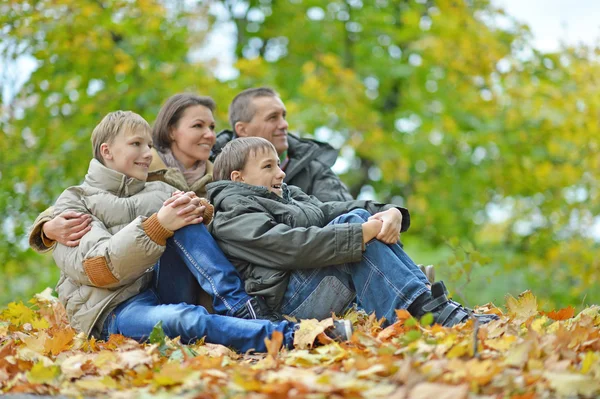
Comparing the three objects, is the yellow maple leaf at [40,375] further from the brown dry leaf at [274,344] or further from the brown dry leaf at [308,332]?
the brown dry leaf at [308,332]

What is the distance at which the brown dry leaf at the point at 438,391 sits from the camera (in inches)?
85.2

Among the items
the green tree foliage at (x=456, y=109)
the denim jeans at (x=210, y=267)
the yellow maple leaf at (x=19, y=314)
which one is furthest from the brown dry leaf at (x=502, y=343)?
the green tree foliage at (x=456, y=109)

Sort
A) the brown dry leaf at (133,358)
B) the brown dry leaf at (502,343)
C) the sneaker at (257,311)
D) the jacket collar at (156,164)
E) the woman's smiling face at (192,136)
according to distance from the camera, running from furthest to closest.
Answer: the woman's smiling face at (192,136)
the jacket collar at (156,164)
the sneaker at (257,311)
the brown dry leaf at (133,358)
the brown dry leaf at (502,343)

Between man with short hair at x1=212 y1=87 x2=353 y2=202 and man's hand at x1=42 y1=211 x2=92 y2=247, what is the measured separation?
4.75 ft

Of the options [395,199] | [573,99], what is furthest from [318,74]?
[573,99]

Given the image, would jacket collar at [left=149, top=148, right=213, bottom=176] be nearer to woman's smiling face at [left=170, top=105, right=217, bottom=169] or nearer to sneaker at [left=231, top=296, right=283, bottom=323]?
woman's smiling face at [left=170, top=105, right=217, bottom=169]

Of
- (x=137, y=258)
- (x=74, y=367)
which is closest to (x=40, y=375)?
(x=74, y=367)

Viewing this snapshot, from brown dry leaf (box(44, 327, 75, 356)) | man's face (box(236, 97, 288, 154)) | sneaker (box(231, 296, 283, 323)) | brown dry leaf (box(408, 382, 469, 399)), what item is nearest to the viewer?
brown dry leaf (box(408, 382, 469, 399))

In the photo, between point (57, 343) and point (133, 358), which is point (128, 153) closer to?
point (57, 343)

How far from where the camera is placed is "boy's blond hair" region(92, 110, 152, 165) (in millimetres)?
3910

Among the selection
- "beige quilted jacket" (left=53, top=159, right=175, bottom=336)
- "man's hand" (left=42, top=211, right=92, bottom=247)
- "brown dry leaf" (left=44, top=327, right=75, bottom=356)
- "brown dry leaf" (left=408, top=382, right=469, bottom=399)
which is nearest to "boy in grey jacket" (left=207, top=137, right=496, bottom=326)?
"beige quilted jacket" (left=53, top=159, right=175, bottom=336)

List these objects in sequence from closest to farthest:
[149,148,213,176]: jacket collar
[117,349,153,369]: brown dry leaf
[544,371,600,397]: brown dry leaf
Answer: [544,371,600,397]: brown dry leaf < [117,349,153,369]: brown dry leaf < [149,148,213,176]: jacket collar

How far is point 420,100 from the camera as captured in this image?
1122cm

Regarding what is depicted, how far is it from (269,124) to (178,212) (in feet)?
5.47
